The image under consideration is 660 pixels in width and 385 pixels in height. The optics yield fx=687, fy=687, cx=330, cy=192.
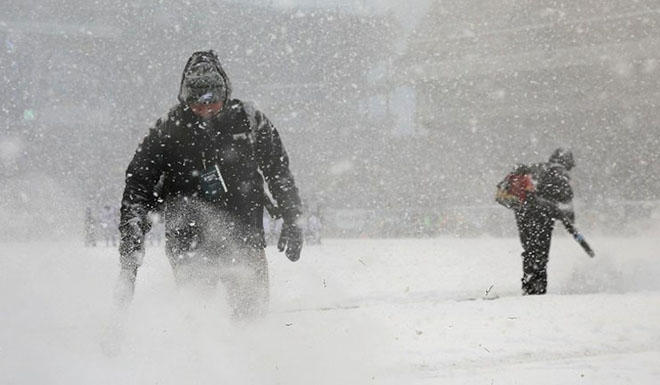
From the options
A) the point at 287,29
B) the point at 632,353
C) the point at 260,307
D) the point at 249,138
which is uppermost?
the point at 287,29

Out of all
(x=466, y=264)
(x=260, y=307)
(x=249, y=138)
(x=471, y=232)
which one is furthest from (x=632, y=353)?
(x=471, y=232)

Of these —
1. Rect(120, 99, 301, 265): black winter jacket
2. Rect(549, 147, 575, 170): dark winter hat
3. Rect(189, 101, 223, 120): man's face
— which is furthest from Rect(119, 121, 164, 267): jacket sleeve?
Rect(549, 147, 575, 170): dark winter hat

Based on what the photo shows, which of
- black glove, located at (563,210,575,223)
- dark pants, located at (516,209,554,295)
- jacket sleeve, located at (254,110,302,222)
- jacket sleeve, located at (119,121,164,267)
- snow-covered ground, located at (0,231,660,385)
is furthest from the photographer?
black glove, located at (563,210,575,223)

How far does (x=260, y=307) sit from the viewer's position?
3.96 metres

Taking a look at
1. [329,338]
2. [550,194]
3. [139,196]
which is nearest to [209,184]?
[139,196]

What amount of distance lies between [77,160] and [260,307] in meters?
41.2

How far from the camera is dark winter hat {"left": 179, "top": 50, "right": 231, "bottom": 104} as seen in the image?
12.1 ft

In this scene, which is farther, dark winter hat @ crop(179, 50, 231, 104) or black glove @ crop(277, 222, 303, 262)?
black glove @ crop(277, 222, 303, 262)

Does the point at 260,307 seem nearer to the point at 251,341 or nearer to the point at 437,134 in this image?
the point at 251,341

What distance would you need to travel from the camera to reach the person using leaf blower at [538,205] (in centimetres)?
738

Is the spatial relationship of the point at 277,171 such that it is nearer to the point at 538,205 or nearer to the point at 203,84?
the point at 203,84

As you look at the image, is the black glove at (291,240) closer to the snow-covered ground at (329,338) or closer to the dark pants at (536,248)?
the snow-covered ground at (329,338)

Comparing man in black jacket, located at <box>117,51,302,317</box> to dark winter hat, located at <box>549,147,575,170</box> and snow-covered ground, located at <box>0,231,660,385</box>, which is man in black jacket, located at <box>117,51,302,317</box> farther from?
dark winter hat, located at <box>549,147,575,170</box>

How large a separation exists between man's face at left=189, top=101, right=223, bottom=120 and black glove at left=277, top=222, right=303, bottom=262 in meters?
0.79
